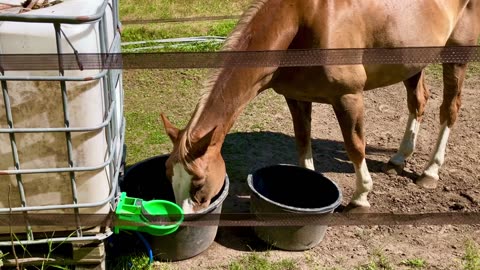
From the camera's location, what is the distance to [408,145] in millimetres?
4016

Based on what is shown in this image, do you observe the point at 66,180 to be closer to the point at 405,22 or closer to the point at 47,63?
the point at 47,63

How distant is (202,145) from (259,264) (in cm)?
81

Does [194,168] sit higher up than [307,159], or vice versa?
[194,168]

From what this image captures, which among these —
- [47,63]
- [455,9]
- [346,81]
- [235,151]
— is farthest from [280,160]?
[47,63]

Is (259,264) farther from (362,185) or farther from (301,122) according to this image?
(301,122)

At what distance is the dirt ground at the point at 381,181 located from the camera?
10.0 feet

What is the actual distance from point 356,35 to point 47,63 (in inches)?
67.7

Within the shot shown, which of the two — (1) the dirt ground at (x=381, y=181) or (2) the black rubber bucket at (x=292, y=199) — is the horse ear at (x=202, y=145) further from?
(1) the dirt ground at (x=381, y=181)

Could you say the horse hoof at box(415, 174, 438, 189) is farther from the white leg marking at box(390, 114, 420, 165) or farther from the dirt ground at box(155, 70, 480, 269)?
the white leg marking at box(390, 114, 420, 165)

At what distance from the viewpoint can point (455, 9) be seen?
354 cm

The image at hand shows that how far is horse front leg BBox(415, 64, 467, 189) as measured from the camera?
3.73 meters

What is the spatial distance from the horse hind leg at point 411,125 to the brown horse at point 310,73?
0.99 ft

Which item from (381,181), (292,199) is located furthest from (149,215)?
(381,181)

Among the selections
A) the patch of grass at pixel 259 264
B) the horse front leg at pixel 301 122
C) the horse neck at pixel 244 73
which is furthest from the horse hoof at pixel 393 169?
the horse neck at pixel 244 73
